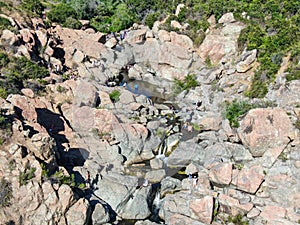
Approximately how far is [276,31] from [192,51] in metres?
11.4

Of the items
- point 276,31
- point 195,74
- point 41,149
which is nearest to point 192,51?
point 195,74

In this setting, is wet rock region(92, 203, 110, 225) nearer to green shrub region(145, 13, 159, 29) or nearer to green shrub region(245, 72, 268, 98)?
green shrub region(245, 72, 268, 98)

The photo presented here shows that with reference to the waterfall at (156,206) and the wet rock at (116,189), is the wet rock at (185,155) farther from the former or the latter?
the wet rock at (116,189)

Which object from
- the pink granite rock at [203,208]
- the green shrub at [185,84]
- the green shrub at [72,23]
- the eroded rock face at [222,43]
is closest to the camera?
the pink granite rock at [203,208]

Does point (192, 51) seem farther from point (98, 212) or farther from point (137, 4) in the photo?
point (98, 212)

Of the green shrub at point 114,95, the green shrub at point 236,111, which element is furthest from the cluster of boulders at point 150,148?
the green shrub at point 236,111

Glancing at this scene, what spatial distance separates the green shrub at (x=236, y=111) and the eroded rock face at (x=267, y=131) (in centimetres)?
224

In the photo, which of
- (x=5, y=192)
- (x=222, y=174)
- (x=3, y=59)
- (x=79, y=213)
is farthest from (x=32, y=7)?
(x=222, y=174)

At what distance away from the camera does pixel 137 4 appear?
221ft

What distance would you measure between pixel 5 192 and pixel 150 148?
48.6ft

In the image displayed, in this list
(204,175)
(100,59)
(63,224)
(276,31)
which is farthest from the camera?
(100,59)

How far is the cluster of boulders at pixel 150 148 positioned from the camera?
2570cm

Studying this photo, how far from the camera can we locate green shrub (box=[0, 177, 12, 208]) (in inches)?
911

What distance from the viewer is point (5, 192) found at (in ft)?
76.6
